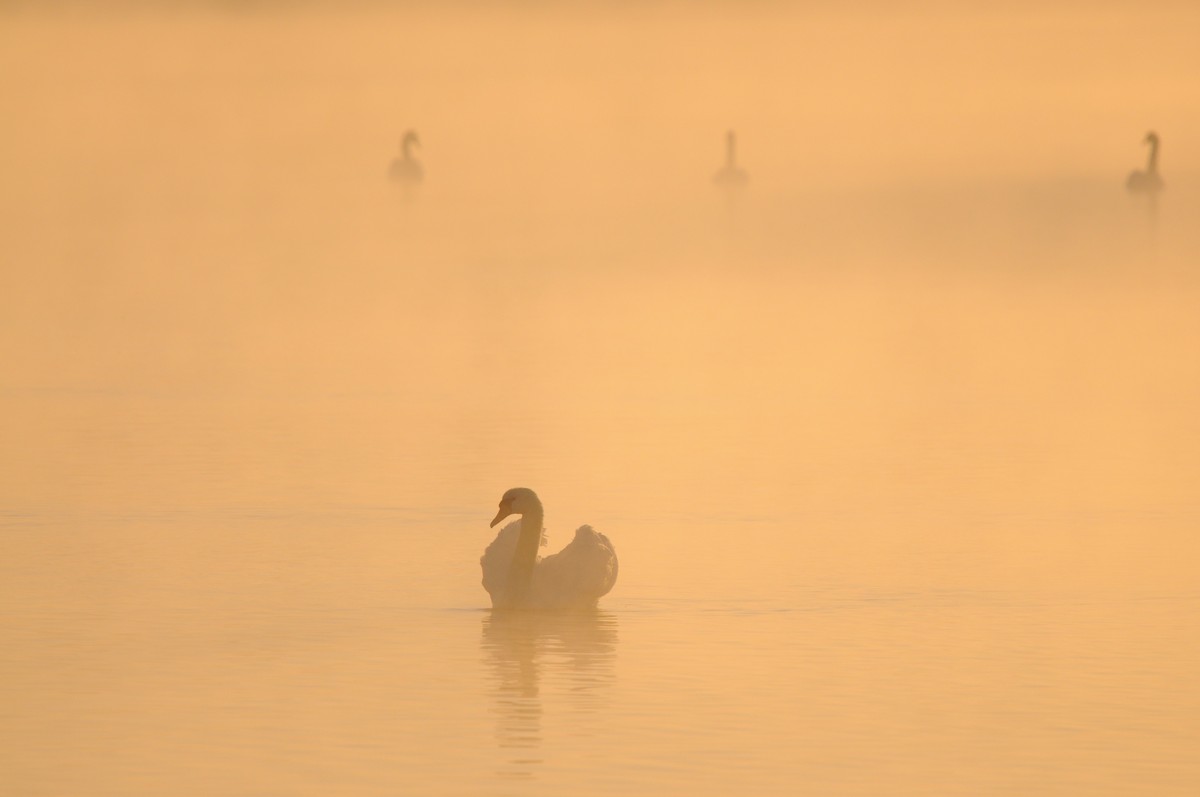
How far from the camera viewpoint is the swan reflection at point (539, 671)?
15.6m

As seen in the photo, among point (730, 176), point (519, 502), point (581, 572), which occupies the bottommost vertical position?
point (581, 572)

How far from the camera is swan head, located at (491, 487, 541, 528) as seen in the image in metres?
19.1

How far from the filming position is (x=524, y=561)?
746 inches

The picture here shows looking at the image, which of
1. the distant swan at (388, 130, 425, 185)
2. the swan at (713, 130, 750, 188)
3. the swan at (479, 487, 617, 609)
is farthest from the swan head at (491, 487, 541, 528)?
the swan at (713, 130, 750, 188)

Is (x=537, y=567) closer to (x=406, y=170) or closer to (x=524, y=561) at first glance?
(x=524, y=561)

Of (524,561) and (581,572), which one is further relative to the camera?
(524,561)

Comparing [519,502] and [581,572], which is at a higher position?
[519,502]

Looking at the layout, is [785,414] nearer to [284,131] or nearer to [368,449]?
[368,449]

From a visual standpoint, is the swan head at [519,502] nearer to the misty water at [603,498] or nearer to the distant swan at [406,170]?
the misty water at [603,498]

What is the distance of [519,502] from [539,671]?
221 cm

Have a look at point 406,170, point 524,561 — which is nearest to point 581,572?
point 524,561

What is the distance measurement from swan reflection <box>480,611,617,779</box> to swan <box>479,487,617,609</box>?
106 millimetres

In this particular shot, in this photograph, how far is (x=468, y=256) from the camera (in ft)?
160

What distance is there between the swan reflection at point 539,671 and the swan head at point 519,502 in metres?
0.67
